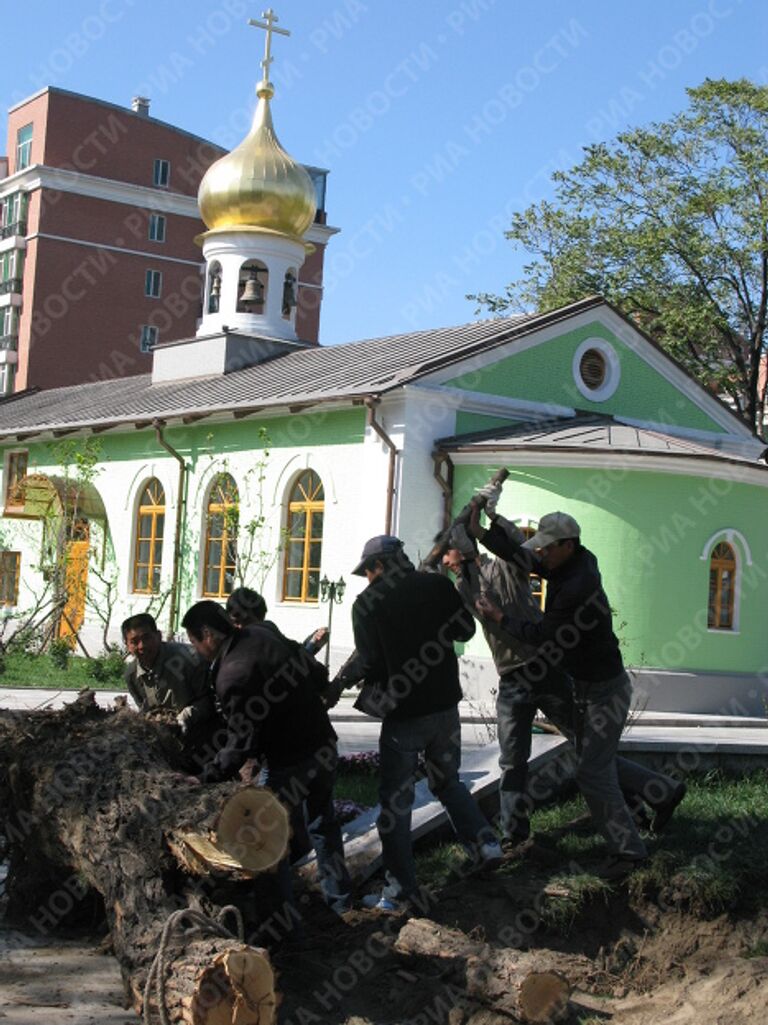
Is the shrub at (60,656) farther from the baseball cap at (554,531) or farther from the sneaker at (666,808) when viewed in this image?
the baseball cap at (554,531)

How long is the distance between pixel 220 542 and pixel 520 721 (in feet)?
55.4

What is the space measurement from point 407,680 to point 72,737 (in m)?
1.91

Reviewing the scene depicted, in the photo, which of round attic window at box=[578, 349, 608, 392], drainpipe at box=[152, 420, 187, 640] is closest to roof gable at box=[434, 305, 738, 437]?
round attic window at box=[578, 349, 608, 392]

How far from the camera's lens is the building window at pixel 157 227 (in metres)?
51.3

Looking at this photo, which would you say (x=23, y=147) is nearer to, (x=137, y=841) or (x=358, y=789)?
(x=358, y=789)

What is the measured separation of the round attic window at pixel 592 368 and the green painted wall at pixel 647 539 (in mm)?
3311

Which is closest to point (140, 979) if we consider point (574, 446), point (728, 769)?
point (728, 769)

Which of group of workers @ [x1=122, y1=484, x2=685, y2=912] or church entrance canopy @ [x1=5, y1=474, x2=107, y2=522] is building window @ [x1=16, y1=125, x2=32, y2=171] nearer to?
church entrance canopy @ [x1=5, y1=474, x2=107, y2=522]

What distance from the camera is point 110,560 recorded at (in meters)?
27.3

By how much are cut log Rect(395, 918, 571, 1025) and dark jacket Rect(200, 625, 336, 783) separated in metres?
1.24

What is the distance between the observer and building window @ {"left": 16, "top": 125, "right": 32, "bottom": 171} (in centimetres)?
5028

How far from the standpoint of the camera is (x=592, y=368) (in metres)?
23.9

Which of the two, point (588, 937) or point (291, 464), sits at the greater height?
point (291, 464)

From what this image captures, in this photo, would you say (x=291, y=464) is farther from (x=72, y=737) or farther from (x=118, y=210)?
(x=118, y=210)
